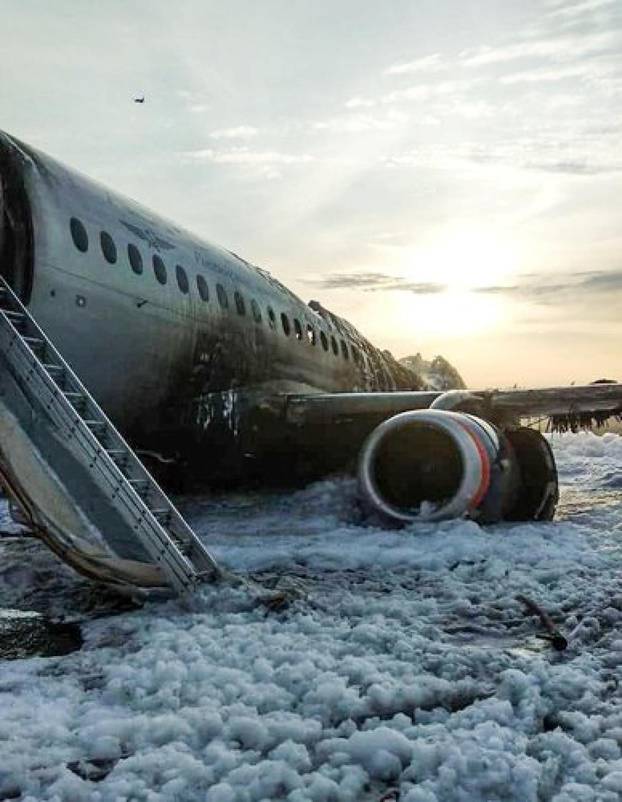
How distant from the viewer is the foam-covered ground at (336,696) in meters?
2.70

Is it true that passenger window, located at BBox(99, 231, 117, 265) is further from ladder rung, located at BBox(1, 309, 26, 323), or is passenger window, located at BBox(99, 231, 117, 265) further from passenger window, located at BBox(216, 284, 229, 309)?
passenger window, located at BBox(216, 284, 229, 309)

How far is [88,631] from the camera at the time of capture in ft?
15.1

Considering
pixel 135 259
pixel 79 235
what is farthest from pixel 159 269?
pixel 79 235

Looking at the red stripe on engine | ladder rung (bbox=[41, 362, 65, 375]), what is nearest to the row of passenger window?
ladder rung (bbox=[41, 362, 65, 375])

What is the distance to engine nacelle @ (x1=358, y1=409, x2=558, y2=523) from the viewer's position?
27.6 feet

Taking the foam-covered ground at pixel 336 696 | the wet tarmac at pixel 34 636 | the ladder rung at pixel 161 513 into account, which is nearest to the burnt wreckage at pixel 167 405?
the ladder rung at pixel 161 513

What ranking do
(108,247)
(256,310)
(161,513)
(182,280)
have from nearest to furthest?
(161,513) < (108,247) < (182,280) < (256,310)

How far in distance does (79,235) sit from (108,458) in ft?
11.7

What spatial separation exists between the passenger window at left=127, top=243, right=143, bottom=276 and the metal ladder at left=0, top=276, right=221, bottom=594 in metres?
2.53

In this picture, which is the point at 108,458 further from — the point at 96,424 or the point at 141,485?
the point at 96,424

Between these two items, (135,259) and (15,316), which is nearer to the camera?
(15,316)

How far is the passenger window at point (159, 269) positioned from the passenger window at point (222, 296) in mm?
1398

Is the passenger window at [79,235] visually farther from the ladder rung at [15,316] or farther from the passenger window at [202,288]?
the passenger window at [202,288]

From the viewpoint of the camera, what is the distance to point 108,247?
8742 mm
